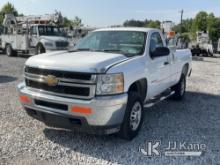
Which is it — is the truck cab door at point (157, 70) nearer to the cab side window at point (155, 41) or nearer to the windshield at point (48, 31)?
the cab side window at point (155, 41)

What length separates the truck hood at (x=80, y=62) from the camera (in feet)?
13.7

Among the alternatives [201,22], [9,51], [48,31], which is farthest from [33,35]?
[201,22]

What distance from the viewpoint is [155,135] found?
516 centimetres

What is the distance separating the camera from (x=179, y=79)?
7.74m

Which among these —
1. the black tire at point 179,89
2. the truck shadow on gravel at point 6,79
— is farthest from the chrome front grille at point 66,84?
the truck shadow on gravel at point 6,79

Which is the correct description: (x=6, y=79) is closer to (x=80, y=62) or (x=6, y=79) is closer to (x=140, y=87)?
(x=140, y=87)

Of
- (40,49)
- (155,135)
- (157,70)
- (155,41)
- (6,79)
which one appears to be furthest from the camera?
(40,49)

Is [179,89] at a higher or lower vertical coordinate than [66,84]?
lower

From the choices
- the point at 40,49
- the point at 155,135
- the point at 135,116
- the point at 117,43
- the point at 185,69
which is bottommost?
the point at 155,135

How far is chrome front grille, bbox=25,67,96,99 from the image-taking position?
415 centimetres

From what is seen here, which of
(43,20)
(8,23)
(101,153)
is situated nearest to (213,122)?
(101,153)

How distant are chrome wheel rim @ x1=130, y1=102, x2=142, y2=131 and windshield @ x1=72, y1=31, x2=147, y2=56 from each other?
3.08 feet

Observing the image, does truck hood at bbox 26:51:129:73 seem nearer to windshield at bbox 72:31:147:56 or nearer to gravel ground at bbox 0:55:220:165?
windshield at bbox 72:31:147:56

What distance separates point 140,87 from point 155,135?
880mm
